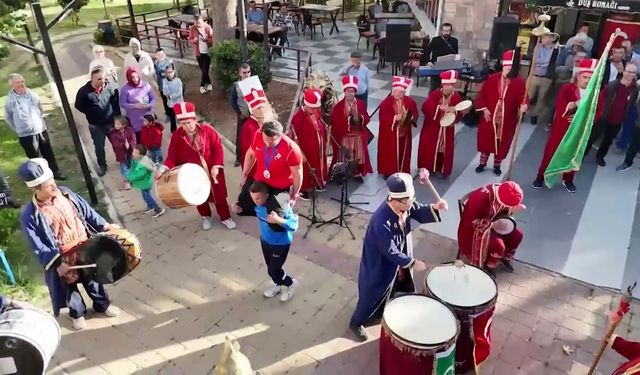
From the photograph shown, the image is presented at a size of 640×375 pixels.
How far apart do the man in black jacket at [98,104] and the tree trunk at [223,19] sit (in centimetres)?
437

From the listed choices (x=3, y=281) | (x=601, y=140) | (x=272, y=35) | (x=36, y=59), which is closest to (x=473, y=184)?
(x=601, y=140)

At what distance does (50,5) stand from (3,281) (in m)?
22.7

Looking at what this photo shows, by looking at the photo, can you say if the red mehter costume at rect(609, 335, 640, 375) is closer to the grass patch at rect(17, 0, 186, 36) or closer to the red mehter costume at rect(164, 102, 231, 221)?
the red mehter costume at rect(164, 102, 231, 221)

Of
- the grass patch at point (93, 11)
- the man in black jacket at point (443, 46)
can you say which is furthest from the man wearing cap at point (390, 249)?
the grass patch at point (93, 11)

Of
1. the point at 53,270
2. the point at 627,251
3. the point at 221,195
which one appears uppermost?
the point at 53,270

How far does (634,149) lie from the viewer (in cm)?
792

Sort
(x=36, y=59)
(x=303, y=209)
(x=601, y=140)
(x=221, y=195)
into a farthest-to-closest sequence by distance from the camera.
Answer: (x=36, y=59), (x=601, y=140), (x=303, y=209), (x=221, y=195)

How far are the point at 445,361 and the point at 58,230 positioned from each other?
3526mm

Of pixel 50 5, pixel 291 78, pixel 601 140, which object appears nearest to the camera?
pixel 601 140

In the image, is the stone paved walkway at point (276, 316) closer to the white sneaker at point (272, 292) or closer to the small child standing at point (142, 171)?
the white sneaker at point (272, 292)

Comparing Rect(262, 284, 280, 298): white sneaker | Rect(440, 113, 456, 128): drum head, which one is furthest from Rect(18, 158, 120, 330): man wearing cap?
Rect(440, 113, 456, 128): drum head

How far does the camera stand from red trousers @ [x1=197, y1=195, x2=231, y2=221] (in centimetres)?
675

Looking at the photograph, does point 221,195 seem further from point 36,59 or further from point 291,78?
point 36,59

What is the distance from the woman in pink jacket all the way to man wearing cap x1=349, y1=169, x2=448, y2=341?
8.36 m
